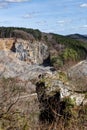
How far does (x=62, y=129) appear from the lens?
7.75 metres

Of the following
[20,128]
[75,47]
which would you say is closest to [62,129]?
[20,128]

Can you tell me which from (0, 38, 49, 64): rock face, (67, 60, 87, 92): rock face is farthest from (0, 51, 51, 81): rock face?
(0, 38, 49, 64): rock face

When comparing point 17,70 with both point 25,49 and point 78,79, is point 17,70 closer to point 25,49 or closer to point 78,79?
point 25,49

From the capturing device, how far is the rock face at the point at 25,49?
82.7 meters

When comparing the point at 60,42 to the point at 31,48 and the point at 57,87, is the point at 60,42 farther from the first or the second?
the point at 57,87

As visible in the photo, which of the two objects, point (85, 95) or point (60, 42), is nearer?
point (85, 95)

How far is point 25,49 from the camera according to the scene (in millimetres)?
83125

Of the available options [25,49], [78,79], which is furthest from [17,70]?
[78,79]

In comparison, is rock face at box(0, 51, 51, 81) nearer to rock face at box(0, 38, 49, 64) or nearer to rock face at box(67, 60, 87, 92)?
rock face at box(67, 60, 87, 92)

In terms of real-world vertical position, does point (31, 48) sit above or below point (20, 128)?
below

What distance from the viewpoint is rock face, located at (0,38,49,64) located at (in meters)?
82.7

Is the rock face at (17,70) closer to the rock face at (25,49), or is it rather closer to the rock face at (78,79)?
the rock face at (78,79)

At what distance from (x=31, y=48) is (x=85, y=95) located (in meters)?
74.9

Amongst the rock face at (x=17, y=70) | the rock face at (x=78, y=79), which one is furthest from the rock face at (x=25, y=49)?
the rock face at (x=78, y=79)
